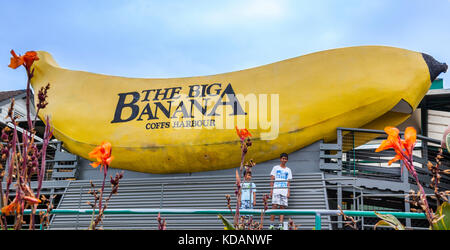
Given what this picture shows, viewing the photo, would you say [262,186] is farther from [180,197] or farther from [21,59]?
[21,59]

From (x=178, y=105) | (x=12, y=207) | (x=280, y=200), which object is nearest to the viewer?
(x=12, y=207)

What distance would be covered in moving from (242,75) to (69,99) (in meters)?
4.45

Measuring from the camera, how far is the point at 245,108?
8.78 metres

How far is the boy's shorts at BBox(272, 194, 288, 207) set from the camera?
24.8 feet

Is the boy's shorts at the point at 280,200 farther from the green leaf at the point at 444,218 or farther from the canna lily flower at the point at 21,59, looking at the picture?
the canna lily flower at the point at 21,59

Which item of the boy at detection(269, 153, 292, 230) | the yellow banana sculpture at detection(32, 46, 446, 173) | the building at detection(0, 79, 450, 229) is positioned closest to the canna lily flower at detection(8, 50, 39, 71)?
the building at detection(0, 79, 450, 229)

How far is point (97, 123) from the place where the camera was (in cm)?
980

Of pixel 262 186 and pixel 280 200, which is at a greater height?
pixel 262 186

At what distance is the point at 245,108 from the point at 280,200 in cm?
220

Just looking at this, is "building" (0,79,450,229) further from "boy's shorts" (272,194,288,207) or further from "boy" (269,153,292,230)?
"boy's shorts" (272,194,288,207)

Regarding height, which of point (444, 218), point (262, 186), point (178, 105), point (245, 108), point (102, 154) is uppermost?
point (178, 105)

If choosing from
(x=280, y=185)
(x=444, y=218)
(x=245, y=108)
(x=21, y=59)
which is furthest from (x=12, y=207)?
(x=245, y=108)
